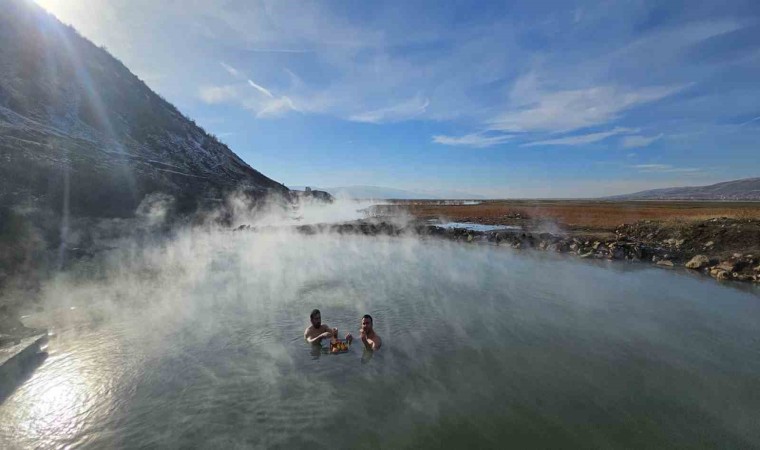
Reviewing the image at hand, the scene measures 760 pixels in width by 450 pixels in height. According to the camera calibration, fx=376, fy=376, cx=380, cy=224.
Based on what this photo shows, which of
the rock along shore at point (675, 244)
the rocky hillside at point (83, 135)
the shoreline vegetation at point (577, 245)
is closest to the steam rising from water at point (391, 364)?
the shoreline vegetation at point (577, 245)

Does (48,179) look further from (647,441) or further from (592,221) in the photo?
(592,221)

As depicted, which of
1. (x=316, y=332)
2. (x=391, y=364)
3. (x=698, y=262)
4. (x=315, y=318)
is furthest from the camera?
(x=698, y=262)

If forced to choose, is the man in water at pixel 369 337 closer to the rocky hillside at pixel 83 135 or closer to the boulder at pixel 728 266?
the boulder at pixel 728 266

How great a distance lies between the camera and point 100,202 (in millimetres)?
20062

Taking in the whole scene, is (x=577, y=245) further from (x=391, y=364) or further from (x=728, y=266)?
(x=391, y=364)

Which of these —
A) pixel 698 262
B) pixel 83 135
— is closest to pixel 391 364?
pixel 698 262

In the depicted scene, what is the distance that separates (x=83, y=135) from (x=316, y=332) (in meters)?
25.2

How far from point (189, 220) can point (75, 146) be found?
7461 mm

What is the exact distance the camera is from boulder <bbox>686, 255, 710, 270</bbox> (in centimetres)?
1641

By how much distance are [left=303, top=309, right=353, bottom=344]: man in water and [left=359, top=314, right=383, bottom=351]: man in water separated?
1.14 feet

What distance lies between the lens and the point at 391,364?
7582 mm

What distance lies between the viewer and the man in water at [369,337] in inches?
327

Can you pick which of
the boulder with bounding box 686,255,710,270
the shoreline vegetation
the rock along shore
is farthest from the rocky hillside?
the boulder with bounding box 686,255,710,270

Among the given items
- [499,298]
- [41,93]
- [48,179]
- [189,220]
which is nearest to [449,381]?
[499,298]
